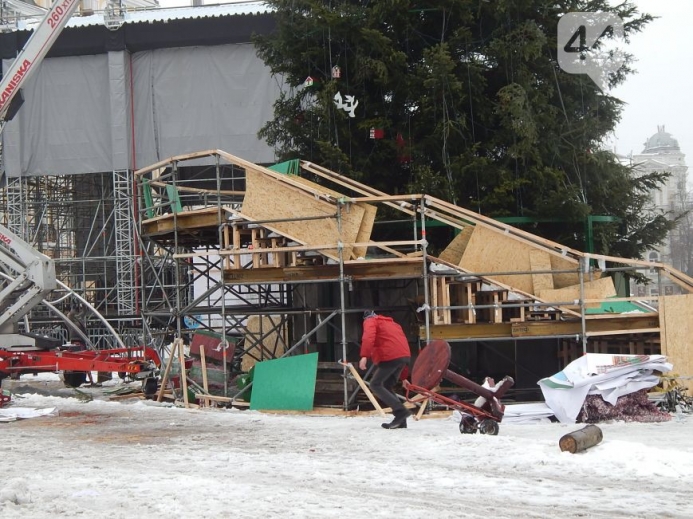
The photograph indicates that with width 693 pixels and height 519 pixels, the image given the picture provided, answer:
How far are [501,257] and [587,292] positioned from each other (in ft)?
4.96

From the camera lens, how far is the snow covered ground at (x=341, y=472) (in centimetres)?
788

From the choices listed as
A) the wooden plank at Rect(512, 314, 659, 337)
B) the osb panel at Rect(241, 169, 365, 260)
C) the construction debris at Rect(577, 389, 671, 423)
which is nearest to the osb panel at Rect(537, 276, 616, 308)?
the wooden plank at Rect(512, 314, 659, 337)

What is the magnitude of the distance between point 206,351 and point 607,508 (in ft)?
34.5

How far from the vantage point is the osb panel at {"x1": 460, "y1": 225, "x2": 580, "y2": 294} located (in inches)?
639

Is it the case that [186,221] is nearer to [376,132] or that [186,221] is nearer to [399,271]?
[399,271]

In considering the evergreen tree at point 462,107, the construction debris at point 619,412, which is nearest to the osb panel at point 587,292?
the construction debris at point 619,412

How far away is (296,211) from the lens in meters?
16.3

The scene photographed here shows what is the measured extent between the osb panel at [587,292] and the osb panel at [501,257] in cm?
38

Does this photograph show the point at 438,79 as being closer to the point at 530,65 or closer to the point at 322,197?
the point at 530,65

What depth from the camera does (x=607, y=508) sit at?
782 cm

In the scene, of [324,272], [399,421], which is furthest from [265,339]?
[399,421]

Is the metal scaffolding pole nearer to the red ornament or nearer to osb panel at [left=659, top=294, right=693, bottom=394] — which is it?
the red ornament

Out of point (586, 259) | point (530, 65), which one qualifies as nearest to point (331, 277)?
point (586, 259)

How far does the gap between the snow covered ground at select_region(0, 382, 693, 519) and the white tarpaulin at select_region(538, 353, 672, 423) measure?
556 mm
